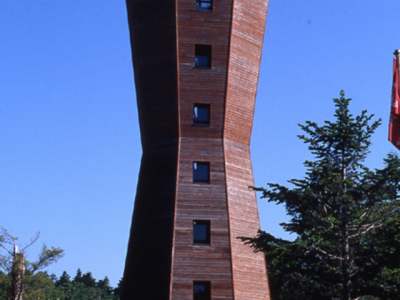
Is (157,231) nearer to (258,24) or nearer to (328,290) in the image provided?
(328,290)

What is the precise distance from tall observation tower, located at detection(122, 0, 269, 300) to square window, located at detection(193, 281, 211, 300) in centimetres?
4

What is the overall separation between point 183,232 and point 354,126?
8727 millimetres

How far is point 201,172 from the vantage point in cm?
2708

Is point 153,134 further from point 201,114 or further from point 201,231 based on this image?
point 201,231

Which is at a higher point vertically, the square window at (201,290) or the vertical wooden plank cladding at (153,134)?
the vertical wooden plank cladding at (153,134)

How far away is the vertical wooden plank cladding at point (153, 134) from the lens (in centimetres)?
2630

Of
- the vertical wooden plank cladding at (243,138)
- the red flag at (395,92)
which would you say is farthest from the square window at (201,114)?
the red flag at (395,92)

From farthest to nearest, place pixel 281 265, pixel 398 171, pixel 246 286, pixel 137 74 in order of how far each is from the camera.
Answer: pixel 137 74 < pixel 246 286 < pixel 281 265 < pixel 398 171

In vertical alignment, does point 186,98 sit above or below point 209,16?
below

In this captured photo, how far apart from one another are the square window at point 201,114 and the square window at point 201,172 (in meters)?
1.84

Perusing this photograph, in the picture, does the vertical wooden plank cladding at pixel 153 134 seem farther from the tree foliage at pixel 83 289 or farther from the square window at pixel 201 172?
the tree foliage at pixel 83 289

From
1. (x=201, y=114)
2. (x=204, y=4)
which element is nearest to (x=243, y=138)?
(x=201, y=114)

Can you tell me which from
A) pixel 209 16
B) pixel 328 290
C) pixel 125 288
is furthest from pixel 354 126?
pixel 125 288

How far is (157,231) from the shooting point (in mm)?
26391
